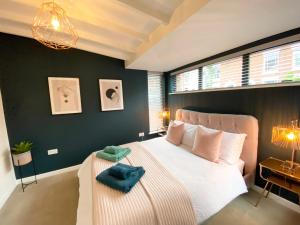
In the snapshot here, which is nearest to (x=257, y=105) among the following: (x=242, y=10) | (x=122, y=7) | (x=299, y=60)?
(x=299, y=60)

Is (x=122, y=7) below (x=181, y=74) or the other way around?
the other way around

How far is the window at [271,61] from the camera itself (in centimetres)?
184

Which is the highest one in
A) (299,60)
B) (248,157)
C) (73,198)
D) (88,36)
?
(88,36)

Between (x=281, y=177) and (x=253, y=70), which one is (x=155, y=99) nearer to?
(x=253, y=70)

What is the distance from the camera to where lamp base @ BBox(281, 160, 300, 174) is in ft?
5.16

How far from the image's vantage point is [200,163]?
190 centimetres

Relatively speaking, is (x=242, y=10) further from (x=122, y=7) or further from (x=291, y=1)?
(x=122, y=7)

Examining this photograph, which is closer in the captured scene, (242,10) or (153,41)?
(242,10)

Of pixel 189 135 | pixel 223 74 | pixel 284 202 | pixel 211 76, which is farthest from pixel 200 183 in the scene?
pixel 211 76

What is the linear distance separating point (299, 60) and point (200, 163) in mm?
1735

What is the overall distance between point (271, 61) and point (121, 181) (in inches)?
97.5

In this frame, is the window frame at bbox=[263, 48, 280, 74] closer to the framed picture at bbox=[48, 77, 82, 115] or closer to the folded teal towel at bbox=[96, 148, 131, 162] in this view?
the folded teal towel at bbox=[96, 148, 131, 162]

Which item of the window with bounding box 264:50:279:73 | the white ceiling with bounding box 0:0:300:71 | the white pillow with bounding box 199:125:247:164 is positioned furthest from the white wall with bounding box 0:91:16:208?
the window with bounding box 264:50:279:73

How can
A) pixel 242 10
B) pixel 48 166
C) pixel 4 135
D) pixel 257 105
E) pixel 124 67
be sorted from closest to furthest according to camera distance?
1. pixel 242 10
2. pixel 257 105
3. pixel 4 135
4. pixel 48 166
5. pixel 124 67
